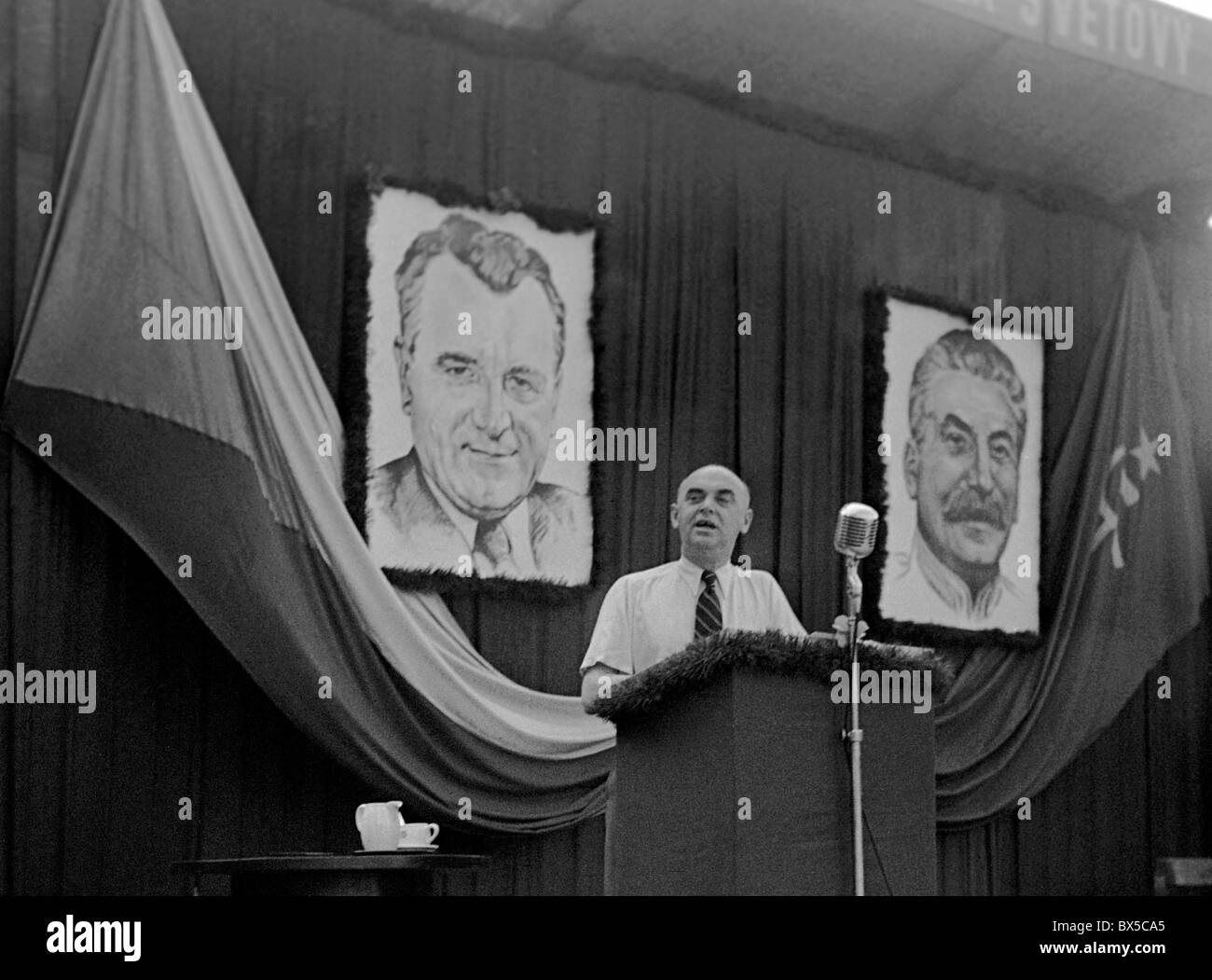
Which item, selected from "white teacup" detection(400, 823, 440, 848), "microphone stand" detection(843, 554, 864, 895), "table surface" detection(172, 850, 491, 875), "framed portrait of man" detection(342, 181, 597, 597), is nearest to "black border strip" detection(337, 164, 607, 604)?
"framed portrait of man" detection(342, 181, 597, 597)

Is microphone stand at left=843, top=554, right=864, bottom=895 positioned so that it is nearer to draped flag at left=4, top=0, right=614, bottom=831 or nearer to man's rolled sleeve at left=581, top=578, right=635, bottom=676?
man's rolled sleeve at left=581, top=578, right=635, bottom=676

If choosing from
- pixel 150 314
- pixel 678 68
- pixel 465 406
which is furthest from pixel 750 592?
pixel 678 68

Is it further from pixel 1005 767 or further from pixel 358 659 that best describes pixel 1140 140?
pixel 358 659

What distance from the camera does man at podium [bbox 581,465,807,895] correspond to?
4298mm

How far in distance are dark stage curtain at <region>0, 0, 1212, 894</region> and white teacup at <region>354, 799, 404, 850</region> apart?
1.44 m

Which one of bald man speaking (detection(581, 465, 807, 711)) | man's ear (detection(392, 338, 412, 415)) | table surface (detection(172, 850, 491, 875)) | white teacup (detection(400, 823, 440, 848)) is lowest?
table surface (detection(172, 850, 491, 875))

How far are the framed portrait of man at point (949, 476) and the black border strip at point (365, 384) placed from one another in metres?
1.24

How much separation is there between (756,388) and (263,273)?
177cm

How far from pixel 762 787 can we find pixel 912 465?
3529 millimetres

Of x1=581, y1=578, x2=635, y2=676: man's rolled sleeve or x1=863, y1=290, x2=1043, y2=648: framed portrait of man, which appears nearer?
x1=581, y1=578, x2=635, y2=676: man's rolled sleeve

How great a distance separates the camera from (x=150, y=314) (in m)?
4.83

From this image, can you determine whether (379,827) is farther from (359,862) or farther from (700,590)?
(700,590)

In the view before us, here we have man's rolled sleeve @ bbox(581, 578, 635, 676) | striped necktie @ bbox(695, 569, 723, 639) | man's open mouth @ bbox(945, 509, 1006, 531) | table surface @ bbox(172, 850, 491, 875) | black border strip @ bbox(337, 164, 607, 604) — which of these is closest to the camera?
table surface @ bbox(172, 850, 491, 875)

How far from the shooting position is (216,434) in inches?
190
